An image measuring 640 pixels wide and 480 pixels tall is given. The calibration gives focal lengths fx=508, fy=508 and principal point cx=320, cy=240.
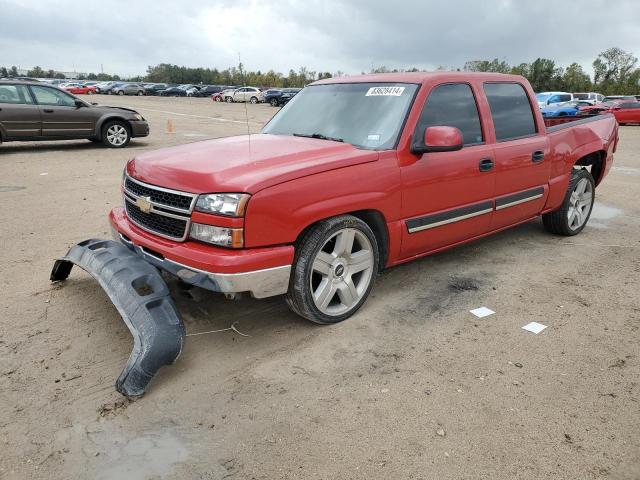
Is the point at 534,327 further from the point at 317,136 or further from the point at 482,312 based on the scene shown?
the point at 317,136

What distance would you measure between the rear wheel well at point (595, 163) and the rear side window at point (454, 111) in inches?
86.4

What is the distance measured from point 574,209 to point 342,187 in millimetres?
3669

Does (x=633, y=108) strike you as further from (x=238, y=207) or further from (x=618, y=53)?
(x=618, y=53)

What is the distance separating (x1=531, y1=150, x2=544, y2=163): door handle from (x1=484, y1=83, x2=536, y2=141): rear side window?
196mm

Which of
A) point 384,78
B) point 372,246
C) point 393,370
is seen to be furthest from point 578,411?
point 384,78

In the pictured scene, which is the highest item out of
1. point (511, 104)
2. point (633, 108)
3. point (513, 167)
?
point (511, 104)

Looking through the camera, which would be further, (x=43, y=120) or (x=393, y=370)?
(x=43, y=120)

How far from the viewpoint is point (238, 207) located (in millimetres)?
2955

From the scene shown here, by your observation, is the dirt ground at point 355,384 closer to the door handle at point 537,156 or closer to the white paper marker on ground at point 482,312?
the white paper marker on ground at point 482,312

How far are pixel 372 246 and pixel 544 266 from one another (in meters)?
2.13

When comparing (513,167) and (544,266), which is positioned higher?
(513,167)

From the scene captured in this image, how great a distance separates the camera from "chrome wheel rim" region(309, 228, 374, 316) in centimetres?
346

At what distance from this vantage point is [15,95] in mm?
11117

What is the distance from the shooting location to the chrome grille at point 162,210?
3.14 meters
